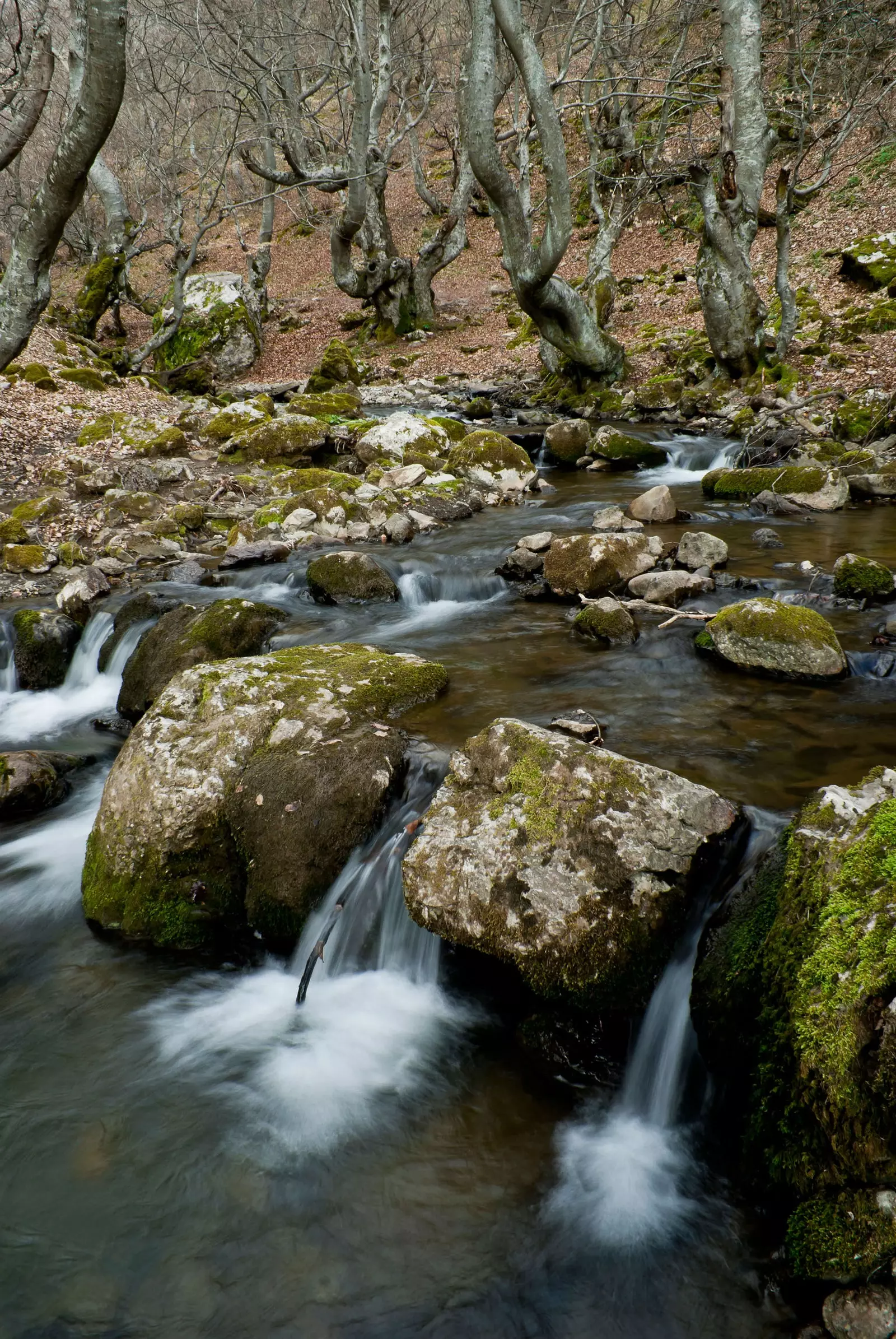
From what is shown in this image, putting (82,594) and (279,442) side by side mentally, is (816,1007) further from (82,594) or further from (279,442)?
(279,442)

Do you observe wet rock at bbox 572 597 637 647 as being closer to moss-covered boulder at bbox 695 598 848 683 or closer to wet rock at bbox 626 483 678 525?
moss-covered boulder at bbox 695 598 848 683

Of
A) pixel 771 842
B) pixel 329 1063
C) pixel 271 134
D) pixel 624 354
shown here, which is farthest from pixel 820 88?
pixel 329 1063

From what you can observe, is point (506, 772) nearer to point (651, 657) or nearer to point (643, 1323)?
point (643, 1323)

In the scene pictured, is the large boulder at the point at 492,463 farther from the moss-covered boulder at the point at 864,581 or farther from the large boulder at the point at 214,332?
the large boulder at the point at 214,332

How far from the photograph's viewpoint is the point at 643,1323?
2.41m

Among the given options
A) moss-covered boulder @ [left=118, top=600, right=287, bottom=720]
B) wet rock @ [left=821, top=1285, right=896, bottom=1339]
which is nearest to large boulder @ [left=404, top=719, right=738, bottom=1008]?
wet rock @ [left=821, top=1285, right=896, bottom=1339]

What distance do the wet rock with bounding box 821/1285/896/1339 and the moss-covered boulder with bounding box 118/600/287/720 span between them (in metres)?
5.40

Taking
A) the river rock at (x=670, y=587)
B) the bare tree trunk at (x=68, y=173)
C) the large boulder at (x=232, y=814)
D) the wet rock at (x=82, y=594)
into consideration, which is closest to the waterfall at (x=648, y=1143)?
the large boulder at (x=232, y=814)

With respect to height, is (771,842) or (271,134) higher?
(271,134)

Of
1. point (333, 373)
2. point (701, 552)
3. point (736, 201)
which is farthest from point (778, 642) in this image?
point (333, 373)

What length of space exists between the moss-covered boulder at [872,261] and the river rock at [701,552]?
11204 mm

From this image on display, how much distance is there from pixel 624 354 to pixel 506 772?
48.1ft

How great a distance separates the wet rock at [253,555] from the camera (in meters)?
8.84

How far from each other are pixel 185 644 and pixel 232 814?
8.49ft
